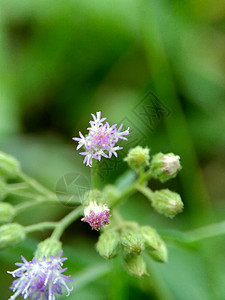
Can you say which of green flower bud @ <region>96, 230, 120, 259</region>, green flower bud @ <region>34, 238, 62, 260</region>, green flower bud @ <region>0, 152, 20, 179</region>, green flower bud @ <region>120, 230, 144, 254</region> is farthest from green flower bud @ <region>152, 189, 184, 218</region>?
green flower bud @ <region>0, 152, 20, 179</region>

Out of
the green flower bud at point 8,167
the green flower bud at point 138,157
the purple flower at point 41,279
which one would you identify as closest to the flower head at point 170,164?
the green flower bud at point 138,157

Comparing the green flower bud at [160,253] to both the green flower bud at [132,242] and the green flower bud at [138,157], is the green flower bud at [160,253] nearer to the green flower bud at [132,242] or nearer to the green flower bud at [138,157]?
the green flower bud at [132,242]

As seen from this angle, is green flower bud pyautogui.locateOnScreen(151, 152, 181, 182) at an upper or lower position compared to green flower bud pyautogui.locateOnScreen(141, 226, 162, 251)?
upper

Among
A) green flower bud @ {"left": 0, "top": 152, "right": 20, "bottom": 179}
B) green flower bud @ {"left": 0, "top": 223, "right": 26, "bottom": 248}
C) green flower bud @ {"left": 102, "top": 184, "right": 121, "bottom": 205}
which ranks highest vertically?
green flower bud @ {"left": 0, "top": 152, "right": 20, "bottom": 179}

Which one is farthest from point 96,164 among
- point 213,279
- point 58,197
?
point 213,279

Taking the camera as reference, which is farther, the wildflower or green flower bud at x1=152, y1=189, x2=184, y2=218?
green flower bud at x1=152, y1=189, x2=184, y2=218

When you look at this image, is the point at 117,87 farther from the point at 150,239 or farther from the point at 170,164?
the point at 150,239

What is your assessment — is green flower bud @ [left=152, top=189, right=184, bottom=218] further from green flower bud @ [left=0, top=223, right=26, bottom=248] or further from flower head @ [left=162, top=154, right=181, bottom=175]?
green flower bud @ [left=0, top=223, right=26, bottom=248]

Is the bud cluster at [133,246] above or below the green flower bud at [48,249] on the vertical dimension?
below
